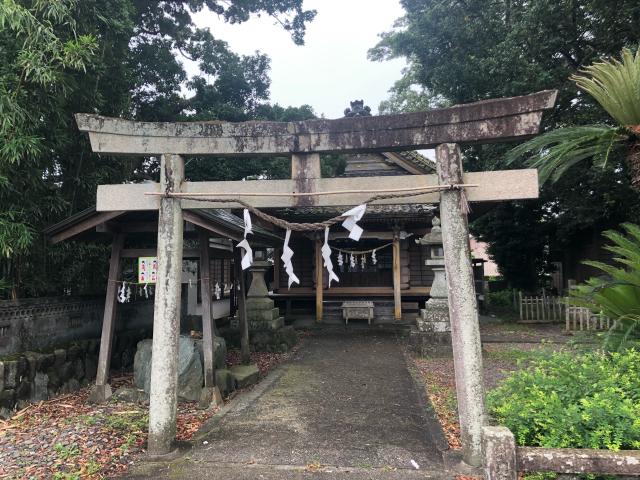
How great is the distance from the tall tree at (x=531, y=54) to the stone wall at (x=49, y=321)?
35.7 ft

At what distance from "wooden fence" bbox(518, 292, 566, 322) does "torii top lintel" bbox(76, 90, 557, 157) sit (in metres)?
12.5

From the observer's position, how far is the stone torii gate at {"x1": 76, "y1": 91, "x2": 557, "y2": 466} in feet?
13.3

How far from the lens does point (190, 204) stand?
468 centimetres

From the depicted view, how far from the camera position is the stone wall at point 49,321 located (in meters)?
5.84

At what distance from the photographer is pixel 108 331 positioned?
6582 millimetres

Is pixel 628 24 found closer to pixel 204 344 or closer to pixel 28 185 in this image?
pixel 204 344

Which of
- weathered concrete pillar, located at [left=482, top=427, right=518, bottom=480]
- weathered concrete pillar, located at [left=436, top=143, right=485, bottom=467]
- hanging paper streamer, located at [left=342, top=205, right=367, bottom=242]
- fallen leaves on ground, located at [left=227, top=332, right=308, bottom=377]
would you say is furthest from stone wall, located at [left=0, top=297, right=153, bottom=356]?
weathered concrete pillar, located at [left=482, top=427, right=518, bottom=480]

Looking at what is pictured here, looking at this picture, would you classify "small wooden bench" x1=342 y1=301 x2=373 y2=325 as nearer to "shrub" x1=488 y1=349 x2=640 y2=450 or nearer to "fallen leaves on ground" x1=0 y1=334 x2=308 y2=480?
"fallen leaves on ground" x1=0 y1=334 x2=308 y2=480

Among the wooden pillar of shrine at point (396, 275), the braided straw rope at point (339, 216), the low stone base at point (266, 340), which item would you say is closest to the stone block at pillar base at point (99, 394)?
the low stone base at point (266, 340)

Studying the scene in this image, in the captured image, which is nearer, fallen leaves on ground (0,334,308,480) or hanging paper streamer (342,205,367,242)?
fallen leaves on ground (0,334,308,480)

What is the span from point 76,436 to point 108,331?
2.01 meters

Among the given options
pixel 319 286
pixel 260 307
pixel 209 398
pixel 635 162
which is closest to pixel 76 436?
pixel 209 398

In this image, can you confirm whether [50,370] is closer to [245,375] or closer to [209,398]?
[209,398]

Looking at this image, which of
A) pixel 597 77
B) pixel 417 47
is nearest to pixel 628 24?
pixel 417 47
